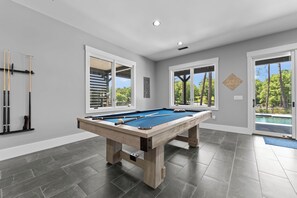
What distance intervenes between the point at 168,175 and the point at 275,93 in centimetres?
394

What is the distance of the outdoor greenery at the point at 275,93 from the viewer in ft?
10.7

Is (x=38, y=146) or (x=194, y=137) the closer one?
(x=38, y=146)

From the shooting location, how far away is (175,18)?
2.68 m

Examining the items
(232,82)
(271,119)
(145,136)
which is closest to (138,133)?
(145,136)

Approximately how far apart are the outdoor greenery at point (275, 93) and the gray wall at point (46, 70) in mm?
4981

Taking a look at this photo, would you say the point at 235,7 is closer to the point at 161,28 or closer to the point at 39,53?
the point at 161,28

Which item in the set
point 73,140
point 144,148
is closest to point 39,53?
point 73,140

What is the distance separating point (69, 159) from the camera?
83.2 inches

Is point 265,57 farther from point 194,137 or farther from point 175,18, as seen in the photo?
point 194,137

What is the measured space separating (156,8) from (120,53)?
2.10m

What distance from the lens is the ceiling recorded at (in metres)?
2.27

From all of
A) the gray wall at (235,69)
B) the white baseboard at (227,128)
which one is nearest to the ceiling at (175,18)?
the gray wall at (235,69)

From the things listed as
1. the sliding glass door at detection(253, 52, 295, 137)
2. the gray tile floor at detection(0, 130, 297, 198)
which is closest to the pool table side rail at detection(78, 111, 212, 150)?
the gray tile floor at detection(0, 130, 297, 198)

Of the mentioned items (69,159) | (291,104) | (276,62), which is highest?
(276,62)
